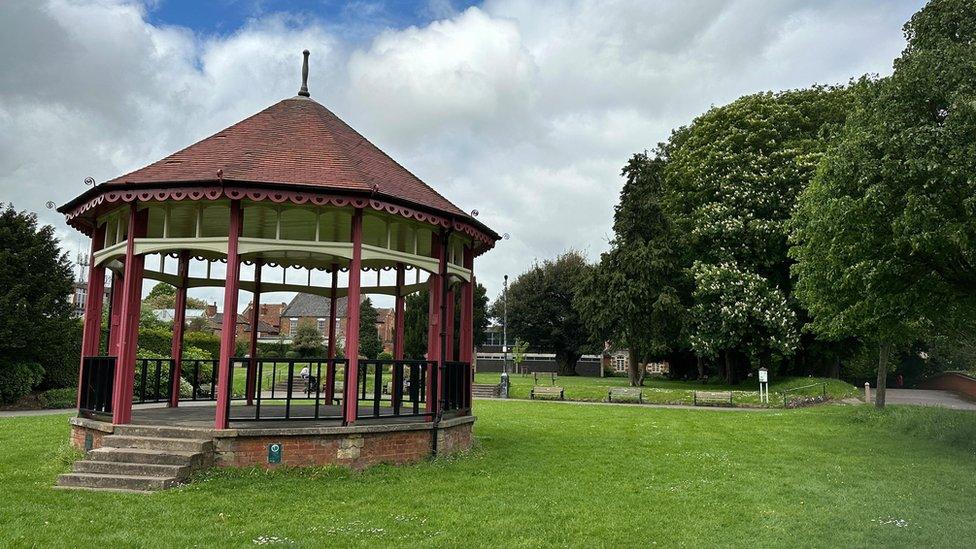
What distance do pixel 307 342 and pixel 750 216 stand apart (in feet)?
102

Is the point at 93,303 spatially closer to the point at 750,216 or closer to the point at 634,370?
the point at 750,216

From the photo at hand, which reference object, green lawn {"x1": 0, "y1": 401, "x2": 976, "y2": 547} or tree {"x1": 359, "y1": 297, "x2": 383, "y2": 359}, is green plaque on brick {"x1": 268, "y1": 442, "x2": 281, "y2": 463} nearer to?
green lawn {"x1": 0, "y1": 401, "x2": 976, "y2": 547}

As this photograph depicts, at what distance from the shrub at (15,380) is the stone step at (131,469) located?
16255 millimetres

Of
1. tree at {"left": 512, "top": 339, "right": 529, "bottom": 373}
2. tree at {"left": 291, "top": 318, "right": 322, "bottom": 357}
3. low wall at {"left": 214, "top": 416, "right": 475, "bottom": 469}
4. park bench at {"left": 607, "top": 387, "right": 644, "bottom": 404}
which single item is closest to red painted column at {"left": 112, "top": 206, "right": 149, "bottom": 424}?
low wall at {"left": 214, "top": 416, "right": 475, "bottom": 469}

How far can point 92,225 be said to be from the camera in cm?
1182

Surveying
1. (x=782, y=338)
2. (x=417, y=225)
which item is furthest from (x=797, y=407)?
(x=417, y=225)

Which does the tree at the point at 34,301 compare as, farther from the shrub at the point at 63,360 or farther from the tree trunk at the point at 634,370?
the tree trunk at the point at 634,370

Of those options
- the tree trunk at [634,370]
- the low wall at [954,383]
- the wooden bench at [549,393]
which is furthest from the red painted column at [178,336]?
the low wall at [954,383]

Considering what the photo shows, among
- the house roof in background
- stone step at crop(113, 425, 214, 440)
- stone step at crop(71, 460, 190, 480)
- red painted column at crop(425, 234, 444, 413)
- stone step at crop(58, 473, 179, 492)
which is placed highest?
the house roof in background

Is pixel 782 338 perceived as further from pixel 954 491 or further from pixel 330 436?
pixel 330 436

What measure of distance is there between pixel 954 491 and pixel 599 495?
16.0 ft

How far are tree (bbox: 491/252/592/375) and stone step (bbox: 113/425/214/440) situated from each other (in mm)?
48184

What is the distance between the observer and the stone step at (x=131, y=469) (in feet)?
28.2

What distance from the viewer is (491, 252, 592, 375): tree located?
57.2 metres
